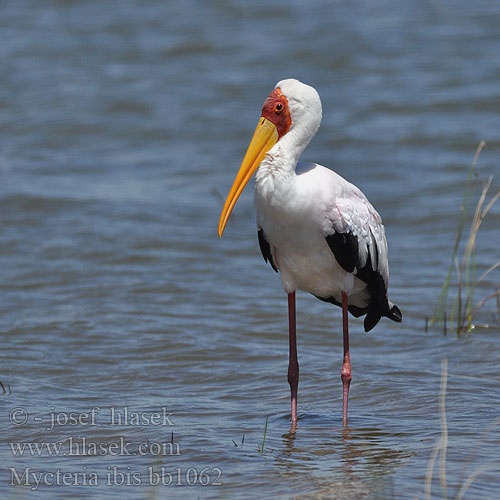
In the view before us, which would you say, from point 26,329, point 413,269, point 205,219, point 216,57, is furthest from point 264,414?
point 216,57

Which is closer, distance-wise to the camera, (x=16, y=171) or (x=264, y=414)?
(x=264, y=414)

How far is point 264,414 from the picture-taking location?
6.30 metres

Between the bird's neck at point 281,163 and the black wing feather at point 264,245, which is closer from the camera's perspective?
the bird's neck at point 281,163

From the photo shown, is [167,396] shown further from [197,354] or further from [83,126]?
[83,126]

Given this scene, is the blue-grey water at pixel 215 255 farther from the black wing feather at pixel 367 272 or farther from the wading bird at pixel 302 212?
the wading bird at pixel 302 212

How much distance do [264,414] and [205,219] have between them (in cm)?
524

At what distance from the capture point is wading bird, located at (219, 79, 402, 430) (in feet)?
18.7

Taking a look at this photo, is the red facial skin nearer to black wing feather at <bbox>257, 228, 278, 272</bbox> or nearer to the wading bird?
the wading bird

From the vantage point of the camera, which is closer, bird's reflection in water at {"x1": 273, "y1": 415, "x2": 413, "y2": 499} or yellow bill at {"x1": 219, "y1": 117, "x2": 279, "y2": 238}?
bird's reflection in water at {"x1": 273, "y1": 415, "x2": 413, "y2": 499}

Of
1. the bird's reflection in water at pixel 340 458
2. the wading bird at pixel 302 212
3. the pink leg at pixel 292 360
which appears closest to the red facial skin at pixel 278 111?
the wading bird at pixel 302 212

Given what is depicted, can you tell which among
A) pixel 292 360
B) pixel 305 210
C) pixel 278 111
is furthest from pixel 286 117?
pixel 292 360

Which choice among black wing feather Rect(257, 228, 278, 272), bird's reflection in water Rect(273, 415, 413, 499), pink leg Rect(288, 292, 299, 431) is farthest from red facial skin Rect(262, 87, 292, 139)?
bird's reflection in water Rect(273, 415, 413, 499)

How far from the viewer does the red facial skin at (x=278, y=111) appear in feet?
19.1

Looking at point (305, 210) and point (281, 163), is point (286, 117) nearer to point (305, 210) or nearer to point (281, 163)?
point (281, 163)
